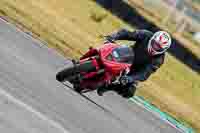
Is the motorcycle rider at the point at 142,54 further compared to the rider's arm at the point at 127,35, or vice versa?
the rider's arm at the point at 127,35

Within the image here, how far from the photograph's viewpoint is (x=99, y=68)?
448 inches

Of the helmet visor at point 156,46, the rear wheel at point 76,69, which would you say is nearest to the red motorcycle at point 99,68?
the rear wheel at point 76,69

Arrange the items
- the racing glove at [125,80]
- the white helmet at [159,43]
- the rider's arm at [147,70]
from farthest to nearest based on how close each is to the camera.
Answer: the rider's arm at [147,70], the white helmet at [159,43], the racing glove at [125,80]

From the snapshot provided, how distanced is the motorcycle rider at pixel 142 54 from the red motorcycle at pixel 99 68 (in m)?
0.26

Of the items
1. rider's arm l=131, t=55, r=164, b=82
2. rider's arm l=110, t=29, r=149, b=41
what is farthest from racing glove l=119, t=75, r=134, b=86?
rider's arm l=110, t=29, r=149, b=41

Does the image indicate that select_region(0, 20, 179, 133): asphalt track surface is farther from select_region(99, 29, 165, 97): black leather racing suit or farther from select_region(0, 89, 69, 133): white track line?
select_region(99, 29, 165, 97): black leather racing suit

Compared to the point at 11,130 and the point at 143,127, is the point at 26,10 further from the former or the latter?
the point at 11,130

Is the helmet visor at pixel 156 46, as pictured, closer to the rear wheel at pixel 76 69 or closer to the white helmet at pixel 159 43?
the white helmet at pixel 159 43

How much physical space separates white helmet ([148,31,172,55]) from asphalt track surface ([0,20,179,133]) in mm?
1609

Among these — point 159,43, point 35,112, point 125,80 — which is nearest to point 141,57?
point 159,43

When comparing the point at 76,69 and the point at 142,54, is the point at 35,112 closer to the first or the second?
the point at 76,69

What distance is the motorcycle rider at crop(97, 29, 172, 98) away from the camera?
37.8 feet

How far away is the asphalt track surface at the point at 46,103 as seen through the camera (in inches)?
372

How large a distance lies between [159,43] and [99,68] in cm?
127
